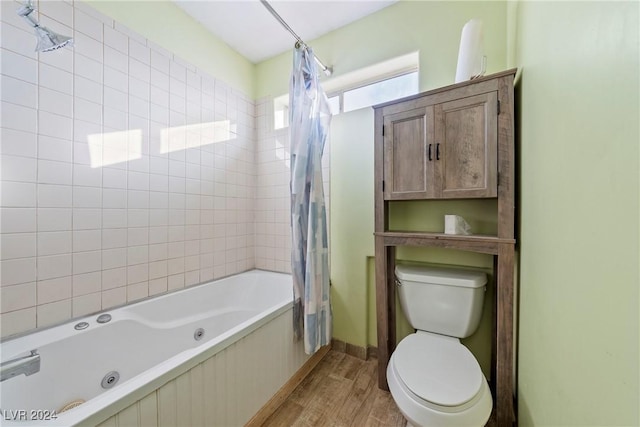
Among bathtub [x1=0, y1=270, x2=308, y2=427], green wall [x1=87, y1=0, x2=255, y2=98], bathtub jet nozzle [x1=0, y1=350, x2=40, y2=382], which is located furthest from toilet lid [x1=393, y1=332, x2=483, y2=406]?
green wall [x1=87, y1=0, x2=255, y2=98]

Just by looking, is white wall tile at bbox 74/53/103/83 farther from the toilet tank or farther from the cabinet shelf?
the toilet tank

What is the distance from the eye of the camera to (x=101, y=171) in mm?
1299

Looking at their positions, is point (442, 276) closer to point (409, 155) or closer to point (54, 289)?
point (409, 155)

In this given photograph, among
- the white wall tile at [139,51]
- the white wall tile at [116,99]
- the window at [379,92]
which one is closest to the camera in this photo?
the white wall tile at [116,99]

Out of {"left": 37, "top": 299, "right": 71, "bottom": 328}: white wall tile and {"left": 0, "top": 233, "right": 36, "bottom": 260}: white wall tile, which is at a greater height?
{"left": 0, "top": 233, "right": 36, "bottom": 260}: white wall tile

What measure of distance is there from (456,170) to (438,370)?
0.94m

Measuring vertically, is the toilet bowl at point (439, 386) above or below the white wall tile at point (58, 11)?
below

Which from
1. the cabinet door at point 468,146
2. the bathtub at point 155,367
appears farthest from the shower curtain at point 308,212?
the cabinet door at point 468,146

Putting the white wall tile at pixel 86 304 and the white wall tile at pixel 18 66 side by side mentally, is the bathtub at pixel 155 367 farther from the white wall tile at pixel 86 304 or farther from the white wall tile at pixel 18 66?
the white wall tile at pixel 18 66

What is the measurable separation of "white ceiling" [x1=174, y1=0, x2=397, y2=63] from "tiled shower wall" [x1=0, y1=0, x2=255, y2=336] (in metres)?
0.39

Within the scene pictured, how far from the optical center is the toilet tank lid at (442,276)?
1.23 metres

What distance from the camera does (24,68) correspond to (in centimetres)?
106

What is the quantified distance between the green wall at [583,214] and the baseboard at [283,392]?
3.79 ft

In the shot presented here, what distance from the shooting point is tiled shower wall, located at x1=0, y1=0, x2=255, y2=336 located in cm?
106
